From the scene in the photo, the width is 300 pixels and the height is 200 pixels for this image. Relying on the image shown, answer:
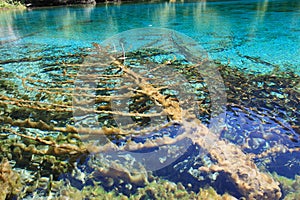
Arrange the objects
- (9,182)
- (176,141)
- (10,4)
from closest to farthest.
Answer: (9,182) → (176,141) → (10,4)

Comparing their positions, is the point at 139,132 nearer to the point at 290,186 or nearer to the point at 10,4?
the point at 290,186

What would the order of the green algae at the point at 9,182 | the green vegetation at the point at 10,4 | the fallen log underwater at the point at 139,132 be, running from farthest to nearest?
the green vegetation at the point at 10,4 < the fallen log underwater at the point at 139,132 < the green algae at the point at 9,182

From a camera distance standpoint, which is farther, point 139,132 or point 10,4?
point 10,4

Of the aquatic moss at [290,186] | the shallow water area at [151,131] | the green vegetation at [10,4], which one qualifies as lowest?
the aquatic moss at [290,186]

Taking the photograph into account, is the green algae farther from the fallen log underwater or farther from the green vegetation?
the green vegetation

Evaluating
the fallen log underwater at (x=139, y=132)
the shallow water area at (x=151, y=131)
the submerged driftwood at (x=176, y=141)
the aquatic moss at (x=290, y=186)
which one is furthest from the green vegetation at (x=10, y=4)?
the aquatic moss at (x=290, y=186)

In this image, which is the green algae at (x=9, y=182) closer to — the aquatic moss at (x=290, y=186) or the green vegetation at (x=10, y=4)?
the aquatic moss at (x=290, y=186)

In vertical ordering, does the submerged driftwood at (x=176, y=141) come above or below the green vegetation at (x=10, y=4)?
below

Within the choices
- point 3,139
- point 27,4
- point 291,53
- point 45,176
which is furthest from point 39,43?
point 27,4

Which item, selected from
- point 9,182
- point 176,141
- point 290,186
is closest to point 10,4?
point 9,182

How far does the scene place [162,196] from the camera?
5.21 feet

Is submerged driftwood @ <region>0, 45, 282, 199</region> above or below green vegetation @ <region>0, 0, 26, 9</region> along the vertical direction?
below

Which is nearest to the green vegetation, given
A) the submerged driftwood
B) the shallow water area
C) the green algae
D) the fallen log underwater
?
the shallow water area

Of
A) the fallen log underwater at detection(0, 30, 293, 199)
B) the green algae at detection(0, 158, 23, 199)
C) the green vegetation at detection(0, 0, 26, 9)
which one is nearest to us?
the green algae at detection(0, 158, 23, 199)
